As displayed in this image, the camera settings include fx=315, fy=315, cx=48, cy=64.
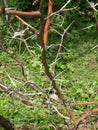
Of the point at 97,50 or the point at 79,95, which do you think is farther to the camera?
the point at 97,50

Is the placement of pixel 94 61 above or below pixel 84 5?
below

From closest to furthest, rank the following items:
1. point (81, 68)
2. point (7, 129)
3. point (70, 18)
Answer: point (7, 129)
point (81, 68)
point (70, 18)

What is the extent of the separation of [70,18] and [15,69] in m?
1.22

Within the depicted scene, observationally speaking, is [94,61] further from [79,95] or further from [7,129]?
[7,129]

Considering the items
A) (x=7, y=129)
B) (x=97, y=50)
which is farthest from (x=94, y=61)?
(x=7, y=129)

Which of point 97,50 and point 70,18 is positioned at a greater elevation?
point 70,18

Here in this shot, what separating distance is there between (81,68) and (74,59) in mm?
194

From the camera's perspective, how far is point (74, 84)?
3994 millimetres

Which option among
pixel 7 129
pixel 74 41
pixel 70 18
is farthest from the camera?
pixel 70 18

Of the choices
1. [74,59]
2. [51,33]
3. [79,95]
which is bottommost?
[79,95]

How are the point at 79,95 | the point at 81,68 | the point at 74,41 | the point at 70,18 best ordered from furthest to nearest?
1. the point at 70,18
2. the point at 74,41
3. the point at 81,68
4. the point at 79,95

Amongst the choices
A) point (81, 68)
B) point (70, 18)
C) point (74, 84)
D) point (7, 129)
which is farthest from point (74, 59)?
point (7, 129)

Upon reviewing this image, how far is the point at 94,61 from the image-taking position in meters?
4.24

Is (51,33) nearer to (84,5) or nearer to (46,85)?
(84,5)
